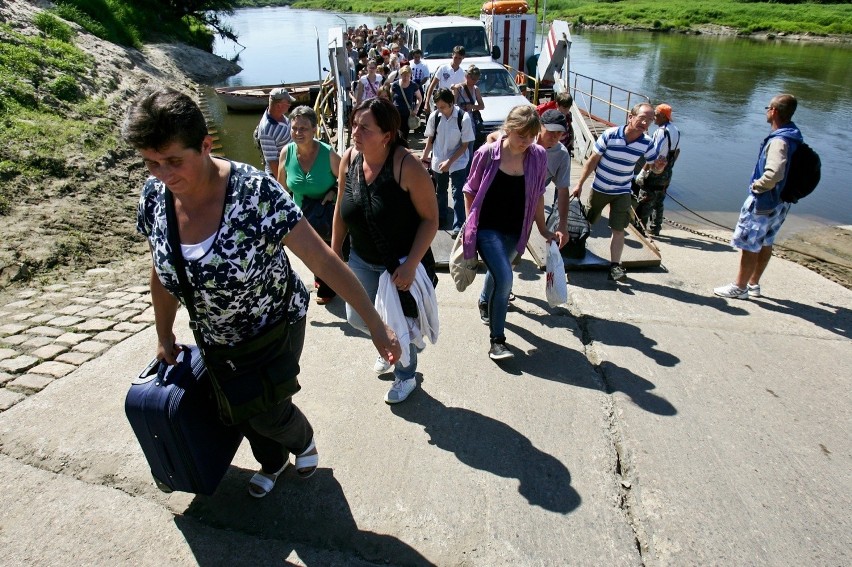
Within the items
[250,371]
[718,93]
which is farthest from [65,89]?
[718,93]

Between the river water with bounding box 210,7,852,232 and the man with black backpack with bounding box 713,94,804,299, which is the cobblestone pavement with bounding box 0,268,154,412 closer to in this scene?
the man with black backpack with bounding box 713,94,804,299

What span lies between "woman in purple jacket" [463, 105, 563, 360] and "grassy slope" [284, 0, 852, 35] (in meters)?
50.8

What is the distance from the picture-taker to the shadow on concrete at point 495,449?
103 inches

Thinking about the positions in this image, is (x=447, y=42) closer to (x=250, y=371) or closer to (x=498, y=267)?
(x=498, y=267)

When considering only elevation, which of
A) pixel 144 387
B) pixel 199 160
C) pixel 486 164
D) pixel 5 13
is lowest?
pixel 144 387

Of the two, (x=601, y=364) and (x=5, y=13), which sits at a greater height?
(x=5, y=13)

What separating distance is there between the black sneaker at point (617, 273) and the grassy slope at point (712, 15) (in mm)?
49162

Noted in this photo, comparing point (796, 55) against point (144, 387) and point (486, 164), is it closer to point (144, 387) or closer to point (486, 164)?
point (486, 164)

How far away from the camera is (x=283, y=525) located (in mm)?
2441

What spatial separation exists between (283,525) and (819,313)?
4597 mm

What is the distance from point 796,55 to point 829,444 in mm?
40068

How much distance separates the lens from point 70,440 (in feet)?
9.52

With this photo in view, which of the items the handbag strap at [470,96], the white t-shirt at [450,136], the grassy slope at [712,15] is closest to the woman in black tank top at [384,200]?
the white t-shirt at [450,136]

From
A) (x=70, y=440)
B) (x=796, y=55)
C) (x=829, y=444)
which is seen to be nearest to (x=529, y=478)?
(x=829, y=444)
